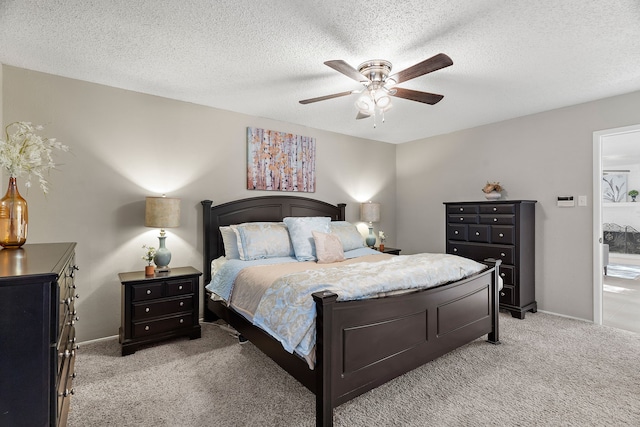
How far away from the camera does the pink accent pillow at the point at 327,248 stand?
3348mm

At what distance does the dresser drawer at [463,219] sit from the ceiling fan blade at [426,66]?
2.54 meters

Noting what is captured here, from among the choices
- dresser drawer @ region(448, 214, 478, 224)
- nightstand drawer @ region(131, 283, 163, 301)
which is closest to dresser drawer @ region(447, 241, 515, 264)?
dresser drawer @ region(448, 214, 478, 224)

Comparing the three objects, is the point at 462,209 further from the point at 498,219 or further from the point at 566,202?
the point at 566,202

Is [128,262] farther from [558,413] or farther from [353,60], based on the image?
[558,413]

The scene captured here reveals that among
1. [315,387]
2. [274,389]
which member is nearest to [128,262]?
[274,389]

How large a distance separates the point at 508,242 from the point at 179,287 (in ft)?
12.5

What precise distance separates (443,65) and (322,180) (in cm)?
286

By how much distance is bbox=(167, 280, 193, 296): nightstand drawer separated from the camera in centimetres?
304

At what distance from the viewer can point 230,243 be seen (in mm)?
3416

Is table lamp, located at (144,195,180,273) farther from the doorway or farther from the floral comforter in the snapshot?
the doorway

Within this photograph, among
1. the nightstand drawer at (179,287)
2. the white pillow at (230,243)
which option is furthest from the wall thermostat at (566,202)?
the nightstand drawer at (179,287)

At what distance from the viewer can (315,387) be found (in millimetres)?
1845

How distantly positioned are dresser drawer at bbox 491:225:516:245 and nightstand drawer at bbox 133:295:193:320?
3665 millimetres

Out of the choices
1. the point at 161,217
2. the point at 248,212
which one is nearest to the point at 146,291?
the point at 161,217
